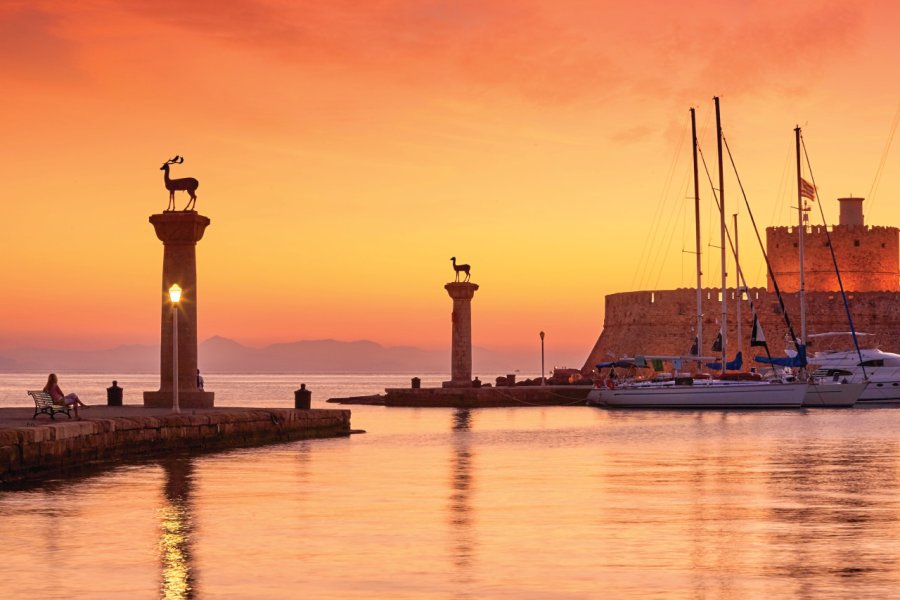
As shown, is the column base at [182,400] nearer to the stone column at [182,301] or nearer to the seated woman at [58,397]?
the stone column at [182,301]

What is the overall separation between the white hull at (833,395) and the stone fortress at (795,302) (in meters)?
19.6

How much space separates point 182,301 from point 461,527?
17.4 metres

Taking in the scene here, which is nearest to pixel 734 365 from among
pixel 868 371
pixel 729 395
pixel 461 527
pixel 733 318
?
pixel 729 395

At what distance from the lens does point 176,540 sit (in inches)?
497

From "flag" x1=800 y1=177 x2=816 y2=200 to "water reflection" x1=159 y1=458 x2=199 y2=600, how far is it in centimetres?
4954

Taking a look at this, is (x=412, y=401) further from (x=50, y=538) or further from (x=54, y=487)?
(x=50, y=538)

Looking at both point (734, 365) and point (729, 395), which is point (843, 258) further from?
point (729, 395)

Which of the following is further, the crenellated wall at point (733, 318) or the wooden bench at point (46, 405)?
the crenellated wall at point (733, 318)

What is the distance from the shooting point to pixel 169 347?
30.4 meters

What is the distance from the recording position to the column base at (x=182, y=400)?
30.0 m

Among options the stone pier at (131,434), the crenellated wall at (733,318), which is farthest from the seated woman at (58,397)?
the crenellated wall at (733,318)

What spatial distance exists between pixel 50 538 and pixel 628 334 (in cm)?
7066

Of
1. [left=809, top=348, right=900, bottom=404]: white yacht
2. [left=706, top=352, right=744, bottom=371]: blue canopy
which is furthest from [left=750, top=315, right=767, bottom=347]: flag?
[left=809, top=348, right=900, bottom=404]: white yacht

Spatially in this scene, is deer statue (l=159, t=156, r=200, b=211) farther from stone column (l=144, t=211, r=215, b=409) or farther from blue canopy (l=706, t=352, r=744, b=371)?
blue canopy (l=706, t=352, r=744, b=371)
